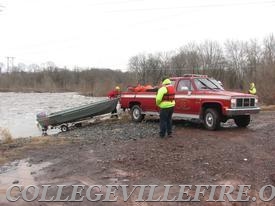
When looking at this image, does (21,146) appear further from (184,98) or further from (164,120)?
(184,98)

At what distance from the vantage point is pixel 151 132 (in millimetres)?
14586

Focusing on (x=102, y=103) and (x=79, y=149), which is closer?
(x=79, y=149)

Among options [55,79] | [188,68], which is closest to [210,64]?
[188,68]

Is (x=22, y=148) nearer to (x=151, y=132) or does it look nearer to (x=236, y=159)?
(x=151, y=132)

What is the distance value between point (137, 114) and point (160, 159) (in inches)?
326

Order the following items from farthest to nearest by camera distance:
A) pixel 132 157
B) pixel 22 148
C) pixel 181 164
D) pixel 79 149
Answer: pixel 22 148
pixel 79 149
pixel 132 157
pixel 181 164

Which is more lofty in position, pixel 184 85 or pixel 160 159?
pixel 184 85

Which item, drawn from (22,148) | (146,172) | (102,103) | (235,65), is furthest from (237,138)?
(235,65)

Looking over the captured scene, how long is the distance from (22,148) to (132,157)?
485 centimetres

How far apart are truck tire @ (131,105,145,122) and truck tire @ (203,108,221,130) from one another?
3706mm

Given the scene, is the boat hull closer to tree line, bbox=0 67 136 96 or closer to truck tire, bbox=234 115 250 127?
truck tire, bbox=234 115 250 127

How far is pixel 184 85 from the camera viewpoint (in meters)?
15.8

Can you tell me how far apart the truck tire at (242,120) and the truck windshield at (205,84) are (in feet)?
4.43

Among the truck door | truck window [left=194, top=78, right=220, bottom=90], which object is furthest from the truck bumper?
truck window [left=194, top=78, right=220, bottom=90]
